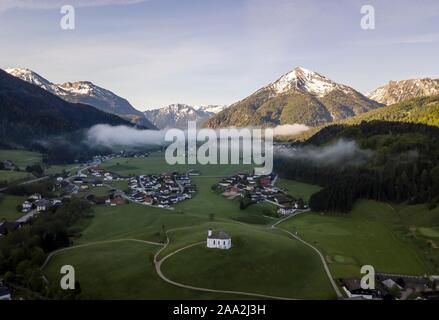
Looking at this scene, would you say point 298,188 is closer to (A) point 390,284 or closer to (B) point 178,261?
(A) point 390,284

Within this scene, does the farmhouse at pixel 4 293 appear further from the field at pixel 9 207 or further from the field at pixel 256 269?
the field at pixel 9 207

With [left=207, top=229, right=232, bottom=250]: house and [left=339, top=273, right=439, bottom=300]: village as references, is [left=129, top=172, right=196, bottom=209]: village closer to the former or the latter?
[left=207, top=229, right=232, bottom=250]: house

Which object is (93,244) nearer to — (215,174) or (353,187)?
(353,187)

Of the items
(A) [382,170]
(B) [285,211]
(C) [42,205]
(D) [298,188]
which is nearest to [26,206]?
(C) [42,205]

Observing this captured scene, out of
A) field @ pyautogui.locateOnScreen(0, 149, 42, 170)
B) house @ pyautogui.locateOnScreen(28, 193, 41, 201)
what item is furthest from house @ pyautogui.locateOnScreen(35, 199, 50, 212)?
field @ pyautogui.locateOnScreen(0, 149, 42, 170)

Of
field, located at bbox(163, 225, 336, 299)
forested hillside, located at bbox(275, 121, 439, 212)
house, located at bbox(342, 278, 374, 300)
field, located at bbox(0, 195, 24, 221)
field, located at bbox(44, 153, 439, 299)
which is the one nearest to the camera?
house, located at bbox(342, 278, 374, 300)

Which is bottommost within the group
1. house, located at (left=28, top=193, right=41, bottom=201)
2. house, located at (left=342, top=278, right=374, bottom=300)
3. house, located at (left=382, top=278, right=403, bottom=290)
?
house, located at (left=382, top=278, right=403, bottom=290)
